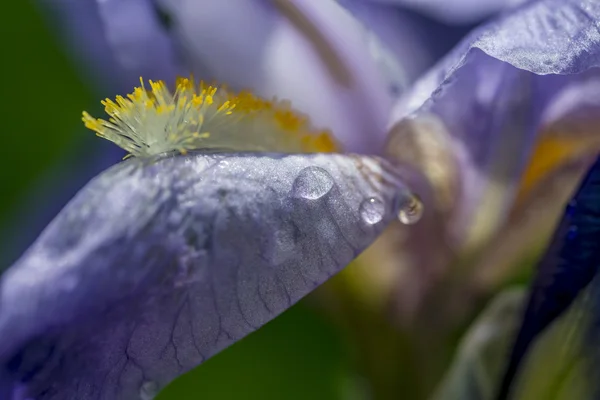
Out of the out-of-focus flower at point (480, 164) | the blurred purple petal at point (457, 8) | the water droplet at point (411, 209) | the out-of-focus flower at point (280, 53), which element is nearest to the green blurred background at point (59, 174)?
the out-of-focus flower at point (280, 53)

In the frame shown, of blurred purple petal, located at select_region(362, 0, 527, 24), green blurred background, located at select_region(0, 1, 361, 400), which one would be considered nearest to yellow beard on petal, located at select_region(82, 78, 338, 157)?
blurred purple petal, located at select_region(362, 0, 527, 24)

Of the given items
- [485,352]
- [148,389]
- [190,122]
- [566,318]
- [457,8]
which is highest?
[190,122]

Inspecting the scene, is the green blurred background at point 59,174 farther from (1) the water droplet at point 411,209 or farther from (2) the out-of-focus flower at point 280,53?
(1) the water droplet at point 411,209

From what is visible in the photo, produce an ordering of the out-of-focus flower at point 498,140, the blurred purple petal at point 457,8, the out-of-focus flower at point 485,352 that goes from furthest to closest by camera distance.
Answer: the blurred purple petal at point 457,8 → the out-of-focus flower at point 485,352 → the out-of-focus flower at point 498,140

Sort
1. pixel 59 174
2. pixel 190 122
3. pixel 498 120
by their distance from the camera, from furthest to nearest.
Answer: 1. pixel 59 174
2. pixel 498 120
3. pixel 190 122

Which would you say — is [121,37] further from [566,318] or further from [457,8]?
[566,318]

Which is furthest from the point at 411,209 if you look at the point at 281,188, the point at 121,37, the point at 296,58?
the point at 121,37

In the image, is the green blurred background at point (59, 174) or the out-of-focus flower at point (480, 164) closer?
the out-of-focus flower at point (480, 164)

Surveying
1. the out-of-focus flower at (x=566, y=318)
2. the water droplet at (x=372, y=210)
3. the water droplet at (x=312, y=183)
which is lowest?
the out-of-focus flower at (x=566, y=318)
